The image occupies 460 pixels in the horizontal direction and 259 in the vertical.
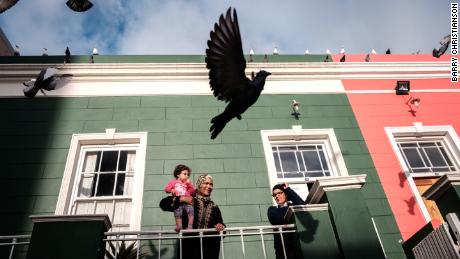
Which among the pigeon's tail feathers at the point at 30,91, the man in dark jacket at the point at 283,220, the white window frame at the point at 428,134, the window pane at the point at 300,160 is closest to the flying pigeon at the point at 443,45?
the white window frame at the point at 428,134

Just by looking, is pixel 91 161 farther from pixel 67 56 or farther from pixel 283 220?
pixel 283 220

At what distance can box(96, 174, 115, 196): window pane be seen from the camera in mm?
5184

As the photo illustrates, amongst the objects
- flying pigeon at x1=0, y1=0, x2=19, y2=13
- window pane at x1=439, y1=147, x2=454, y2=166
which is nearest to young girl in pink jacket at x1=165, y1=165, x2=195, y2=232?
flying pigeon at x1=0, y1=0, x2=19, y2=13

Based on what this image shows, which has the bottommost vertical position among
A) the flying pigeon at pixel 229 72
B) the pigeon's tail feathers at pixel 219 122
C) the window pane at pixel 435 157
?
the pigeon's tail feathers at pixel 219 122

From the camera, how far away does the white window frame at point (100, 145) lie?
4.88 m

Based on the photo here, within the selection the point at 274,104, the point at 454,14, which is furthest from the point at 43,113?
the point at 454,14

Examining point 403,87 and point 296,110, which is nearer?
point 296,110

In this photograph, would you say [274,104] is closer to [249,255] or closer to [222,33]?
[249,255]

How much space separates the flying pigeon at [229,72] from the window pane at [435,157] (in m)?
4.27

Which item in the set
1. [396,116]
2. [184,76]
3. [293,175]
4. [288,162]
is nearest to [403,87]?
[396,116]

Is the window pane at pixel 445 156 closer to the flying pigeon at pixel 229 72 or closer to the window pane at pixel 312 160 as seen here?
the window pane at pixel 312 160

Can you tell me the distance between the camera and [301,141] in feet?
19.7

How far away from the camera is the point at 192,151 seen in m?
5.62

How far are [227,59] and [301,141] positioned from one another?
3193 millimetres
